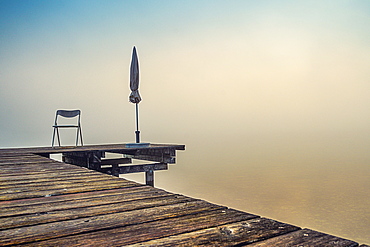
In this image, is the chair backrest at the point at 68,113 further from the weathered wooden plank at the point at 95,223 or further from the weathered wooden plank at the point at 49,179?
the weathered wooden plank at the point at 95,223

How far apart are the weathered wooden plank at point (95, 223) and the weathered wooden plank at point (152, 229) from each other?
0.05 meters

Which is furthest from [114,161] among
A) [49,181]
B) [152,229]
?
[152,229]

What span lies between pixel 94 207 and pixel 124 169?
5334 mm

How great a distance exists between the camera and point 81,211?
1.76 m

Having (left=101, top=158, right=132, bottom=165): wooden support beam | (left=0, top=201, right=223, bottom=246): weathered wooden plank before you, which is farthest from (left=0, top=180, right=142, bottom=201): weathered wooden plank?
(left=101, top=158, right=132, bottom=165): wooden support beam

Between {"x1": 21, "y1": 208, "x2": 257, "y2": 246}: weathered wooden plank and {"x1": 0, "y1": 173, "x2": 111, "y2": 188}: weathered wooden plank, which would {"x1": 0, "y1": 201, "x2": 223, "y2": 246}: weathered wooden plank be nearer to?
{"x1": 21, "y1": 208, "x2": 257, "y2": 246}: weathered wooden plank

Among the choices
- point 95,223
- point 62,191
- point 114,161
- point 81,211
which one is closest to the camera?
point 95,223

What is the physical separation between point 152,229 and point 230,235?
34 centimetres

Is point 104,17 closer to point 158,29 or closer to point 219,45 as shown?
point 158,29

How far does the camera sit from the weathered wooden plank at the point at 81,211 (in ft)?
5.17

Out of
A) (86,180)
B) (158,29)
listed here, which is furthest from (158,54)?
(86,180)

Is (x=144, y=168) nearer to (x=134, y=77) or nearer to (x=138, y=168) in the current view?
(x=138, y=168)

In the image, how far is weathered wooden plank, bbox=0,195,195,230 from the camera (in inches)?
62.0

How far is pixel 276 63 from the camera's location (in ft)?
79.1
